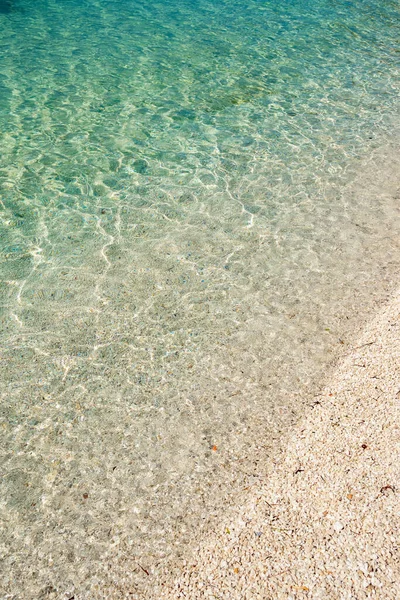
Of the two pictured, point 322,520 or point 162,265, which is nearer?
point 322,520

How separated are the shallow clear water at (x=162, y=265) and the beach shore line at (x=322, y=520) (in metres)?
0.26

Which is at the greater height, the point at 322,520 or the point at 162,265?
the point at 322,520

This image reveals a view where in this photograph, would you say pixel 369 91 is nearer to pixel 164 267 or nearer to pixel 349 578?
pixel 164 267

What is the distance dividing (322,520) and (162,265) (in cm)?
305

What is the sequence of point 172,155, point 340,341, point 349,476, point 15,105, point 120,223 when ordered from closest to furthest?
point 349,476 < point 340,341 < point 120,223 < point 172,155 < point 15,105

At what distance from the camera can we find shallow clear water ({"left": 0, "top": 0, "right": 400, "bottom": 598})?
3.62 metres

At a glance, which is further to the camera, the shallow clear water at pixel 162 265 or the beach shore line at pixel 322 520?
the shallow clear water at pixel 162 265

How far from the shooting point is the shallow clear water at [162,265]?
3.62 meters

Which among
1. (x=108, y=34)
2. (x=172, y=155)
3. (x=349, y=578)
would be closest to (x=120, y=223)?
(x=172, y=155)

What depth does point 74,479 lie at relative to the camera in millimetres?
3684

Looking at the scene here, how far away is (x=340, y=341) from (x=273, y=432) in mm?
1159

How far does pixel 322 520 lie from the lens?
3107 millimetres

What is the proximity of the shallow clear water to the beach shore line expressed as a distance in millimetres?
261

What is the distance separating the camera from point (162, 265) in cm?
552
